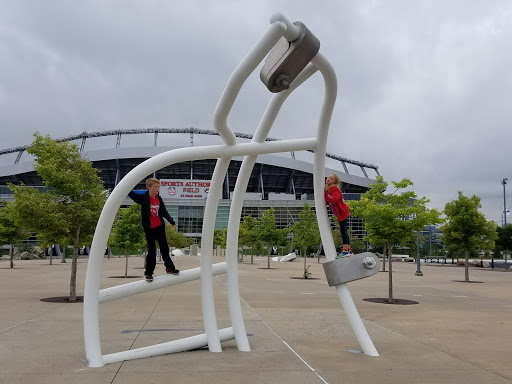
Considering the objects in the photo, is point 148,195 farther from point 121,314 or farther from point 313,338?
point 121,314

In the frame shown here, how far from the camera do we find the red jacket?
628 cm

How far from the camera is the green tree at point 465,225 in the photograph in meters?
23.0

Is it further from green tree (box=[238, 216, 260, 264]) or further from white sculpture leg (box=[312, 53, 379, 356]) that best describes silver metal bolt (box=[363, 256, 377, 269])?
green tree (box=[238, 216, 260, 264])

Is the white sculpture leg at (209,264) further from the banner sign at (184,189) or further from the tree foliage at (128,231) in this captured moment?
the banner sign at (184,189)

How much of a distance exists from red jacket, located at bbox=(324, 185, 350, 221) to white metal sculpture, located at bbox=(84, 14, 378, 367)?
16 cm

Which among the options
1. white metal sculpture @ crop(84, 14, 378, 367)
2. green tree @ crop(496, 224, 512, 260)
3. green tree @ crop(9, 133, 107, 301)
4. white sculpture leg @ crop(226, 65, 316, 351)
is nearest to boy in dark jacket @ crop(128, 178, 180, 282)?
white metal sculpture @ crop(84, 14, 378, 367)

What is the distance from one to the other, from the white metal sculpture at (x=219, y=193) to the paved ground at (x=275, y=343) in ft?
0.66

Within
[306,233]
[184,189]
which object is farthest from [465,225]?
[184,189]

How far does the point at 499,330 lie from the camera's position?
8914mm

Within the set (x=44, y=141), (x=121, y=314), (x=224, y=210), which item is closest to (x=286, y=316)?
(x=121, y=314)

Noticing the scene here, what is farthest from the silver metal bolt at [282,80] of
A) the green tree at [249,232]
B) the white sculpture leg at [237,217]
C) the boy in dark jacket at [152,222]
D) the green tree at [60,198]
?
the green tree at [249,232]

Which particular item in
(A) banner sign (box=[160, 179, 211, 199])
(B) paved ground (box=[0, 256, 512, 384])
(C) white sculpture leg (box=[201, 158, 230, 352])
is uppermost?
(A) banner sign (box=[160, 179, 211, 199])

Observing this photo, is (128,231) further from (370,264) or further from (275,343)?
(370,264)

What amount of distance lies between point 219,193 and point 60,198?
831 centimetres
